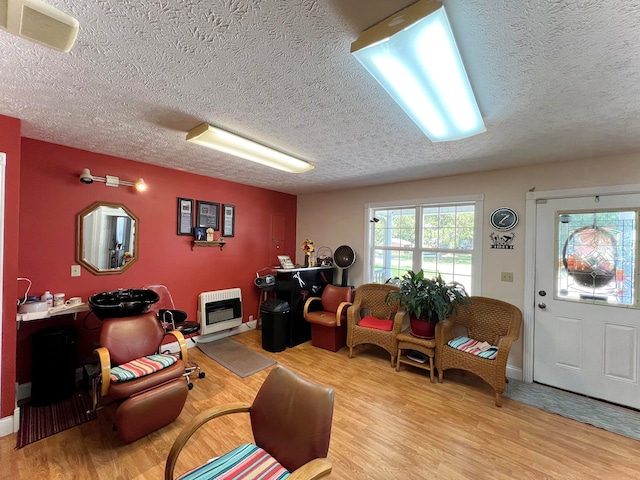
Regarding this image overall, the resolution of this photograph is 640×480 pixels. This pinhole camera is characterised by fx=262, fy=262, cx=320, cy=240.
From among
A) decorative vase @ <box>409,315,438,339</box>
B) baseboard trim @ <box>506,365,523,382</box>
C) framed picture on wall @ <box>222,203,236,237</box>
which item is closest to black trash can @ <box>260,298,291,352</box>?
framed picture on wall @ <box>222,203,236,237</box>

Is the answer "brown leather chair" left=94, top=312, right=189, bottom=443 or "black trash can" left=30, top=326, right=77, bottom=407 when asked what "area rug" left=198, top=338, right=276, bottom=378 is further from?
"black trash can" left=30, top=326, right=77, bottom=407

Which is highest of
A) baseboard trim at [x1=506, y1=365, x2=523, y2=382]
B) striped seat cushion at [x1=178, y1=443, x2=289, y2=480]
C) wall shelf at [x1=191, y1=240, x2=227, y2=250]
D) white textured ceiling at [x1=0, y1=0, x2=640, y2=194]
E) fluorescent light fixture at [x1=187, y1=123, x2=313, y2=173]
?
white textured ceiling at [x1=0, y1=0, x2=640, y2=194]

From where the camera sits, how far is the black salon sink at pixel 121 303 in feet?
7.86

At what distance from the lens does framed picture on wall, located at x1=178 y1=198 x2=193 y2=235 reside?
11.8ft

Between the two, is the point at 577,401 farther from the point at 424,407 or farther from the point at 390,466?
the point at 390,466

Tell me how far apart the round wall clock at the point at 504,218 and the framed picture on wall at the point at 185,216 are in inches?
156

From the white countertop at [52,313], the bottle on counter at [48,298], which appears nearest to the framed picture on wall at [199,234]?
the white countertop at [52,313]

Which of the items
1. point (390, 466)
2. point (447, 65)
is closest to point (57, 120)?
point (447, 65)

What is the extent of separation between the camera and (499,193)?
3.18 m

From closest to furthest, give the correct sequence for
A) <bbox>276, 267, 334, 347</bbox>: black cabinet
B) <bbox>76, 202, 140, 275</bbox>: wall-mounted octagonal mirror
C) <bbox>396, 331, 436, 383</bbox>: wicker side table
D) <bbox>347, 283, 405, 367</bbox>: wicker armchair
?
<bbox>76, 202, 140, 275</bbox>: wall-mounted octagonal mirror < <bbox>396, 331, 436, 383</bbox>: wicker side table < <bbox>347, 283, 405, 367</bbox>: wicker armchair < <bbox>276, 267, 334, 347</bbox>: black cabinet

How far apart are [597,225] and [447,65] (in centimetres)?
273

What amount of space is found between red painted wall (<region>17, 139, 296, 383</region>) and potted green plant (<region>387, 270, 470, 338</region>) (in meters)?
2.59

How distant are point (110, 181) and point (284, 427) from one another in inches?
124

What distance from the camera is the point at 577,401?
102 inches
